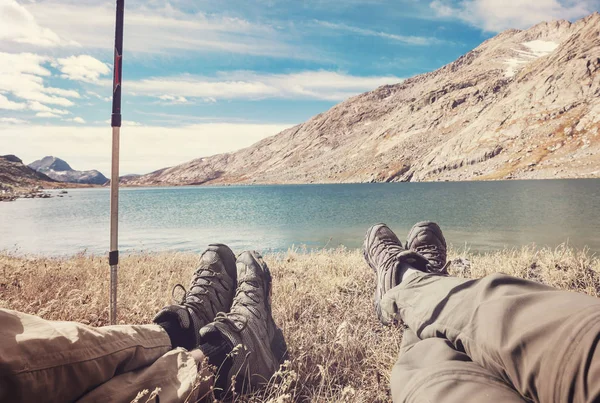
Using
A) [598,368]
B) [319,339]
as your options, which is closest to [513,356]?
[598,368]

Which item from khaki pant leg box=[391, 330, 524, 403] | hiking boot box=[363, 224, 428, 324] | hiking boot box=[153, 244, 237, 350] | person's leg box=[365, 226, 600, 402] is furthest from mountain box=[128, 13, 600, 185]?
khaki pant leg box=[391, 330, 524, 403]

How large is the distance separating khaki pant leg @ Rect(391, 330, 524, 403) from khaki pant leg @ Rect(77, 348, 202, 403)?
33.5 inches

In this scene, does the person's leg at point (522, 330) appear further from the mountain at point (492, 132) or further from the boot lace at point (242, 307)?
Answer: the mountain at point (492, 132)

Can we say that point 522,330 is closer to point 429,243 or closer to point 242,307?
point 242,307

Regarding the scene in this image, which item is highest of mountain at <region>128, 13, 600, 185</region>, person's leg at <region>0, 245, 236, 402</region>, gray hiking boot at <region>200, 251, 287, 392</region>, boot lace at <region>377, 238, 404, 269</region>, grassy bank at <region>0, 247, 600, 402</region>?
mountain at <region>128, 13, 600, 185</region>

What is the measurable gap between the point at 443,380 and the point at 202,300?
5.65 feet

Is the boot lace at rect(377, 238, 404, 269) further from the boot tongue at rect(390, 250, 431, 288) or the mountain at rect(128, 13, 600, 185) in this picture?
the mountain at rect(128, 13, 600, 185)

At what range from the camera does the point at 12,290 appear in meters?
3.64

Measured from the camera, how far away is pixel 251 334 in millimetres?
2139

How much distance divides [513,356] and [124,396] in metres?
1.45

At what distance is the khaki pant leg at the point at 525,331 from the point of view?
1.14 m

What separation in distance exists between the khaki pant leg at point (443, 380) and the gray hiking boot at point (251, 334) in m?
0.78

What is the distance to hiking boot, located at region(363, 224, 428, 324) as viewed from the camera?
2.86m

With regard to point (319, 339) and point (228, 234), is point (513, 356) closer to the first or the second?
point (319, 339)
